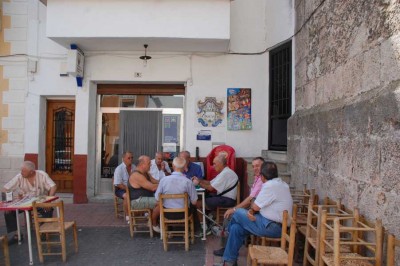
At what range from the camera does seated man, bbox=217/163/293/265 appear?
14.8ft

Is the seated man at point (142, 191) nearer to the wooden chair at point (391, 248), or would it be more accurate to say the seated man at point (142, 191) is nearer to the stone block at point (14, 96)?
the wooden chair at point (391, 248)

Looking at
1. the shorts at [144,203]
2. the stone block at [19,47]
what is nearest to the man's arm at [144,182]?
the shorts at [144,203]

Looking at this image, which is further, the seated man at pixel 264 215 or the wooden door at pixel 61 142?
the wooden door at pixel 61 142

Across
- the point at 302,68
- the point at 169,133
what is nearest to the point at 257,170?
the point at 302,68

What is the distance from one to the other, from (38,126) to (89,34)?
2.59 meters

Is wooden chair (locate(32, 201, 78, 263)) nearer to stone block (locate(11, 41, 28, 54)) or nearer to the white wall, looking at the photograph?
the white wall

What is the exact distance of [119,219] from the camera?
24.6ft

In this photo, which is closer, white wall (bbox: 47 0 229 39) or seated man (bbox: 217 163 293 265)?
seated man (bbox: 217 163 293 265)

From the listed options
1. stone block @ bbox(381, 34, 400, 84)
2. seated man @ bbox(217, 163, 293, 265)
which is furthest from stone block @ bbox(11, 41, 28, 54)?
stone block @ bbox(381, 34, 400, 84)

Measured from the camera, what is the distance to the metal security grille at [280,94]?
788cm

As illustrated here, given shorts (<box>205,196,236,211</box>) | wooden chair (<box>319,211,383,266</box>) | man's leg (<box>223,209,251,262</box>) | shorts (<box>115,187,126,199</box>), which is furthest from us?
shorts (<box>115,187,126,199</box>)

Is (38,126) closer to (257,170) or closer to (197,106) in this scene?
(197,106)

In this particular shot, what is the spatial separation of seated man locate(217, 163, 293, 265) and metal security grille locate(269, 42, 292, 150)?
11.3ft

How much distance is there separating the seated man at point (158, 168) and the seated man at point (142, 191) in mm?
1041
